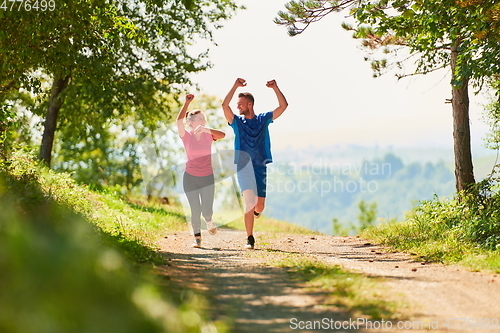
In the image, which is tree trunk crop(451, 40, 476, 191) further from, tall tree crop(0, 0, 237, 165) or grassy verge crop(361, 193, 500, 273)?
tall tree crop(0, 0, 237, 165)

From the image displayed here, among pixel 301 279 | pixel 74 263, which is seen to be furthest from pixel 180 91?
pixel 74 263

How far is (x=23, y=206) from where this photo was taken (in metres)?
7.23

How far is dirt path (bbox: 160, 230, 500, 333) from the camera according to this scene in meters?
4.51

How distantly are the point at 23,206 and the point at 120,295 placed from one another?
487 centimetres

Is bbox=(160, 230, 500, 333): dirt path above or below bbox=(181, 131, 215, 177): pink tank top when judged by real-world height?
below

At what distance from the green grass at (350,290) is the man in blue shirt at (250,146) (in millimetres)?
2437

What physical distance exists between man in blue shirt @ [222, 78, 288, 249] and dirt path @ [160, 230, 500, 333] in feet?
3.50

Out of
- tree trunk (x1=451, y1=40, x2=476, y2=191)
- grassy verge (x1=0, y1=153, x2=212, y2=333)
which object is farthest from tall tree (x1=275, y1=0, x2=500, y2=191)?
grassy verge (x1=0, y1=153, x2=212, y2=333)

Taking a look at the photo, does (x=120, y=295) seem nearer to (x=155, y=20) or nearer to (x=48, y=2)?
(x=48, y=2)

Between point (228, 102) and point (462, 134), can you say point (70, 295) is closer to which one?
point (228, 102)

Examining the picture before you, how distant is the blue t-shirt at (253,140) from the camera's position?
9461 millimetres

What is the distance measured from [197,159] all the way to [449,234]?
522 cm

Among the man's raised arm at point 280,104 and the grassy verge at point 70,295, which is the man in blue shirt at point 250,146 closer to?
the man's raised arm at point 280,104

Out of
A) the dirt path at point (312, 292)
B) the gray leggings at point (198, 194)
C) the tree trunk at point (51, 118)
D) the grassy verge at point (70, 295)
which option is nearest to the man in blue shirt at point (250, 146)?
the gray leggings at point (198, 194)
